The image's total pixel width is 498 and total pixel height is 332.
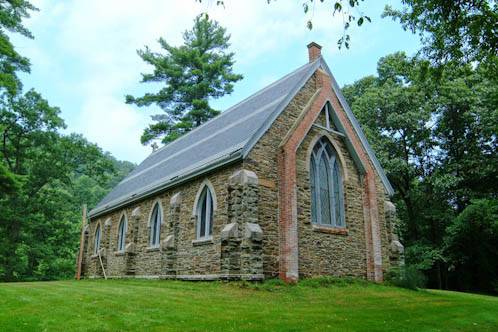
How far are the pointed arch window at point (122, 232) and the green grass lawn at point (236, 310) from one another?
9.28 metres

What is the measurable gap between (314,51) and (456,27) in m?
8.19

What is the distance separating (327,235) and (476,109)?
15.7m

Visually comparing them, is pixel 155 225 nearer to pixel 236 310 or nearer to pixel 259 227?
pixel 259 227

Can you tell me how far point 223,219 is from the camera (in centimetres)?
1398

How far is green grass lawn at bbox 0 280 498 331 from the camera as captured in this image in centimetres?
744

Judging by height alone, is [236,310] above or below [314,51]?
below

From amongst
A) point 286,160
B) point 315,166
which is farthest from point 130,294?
point 315,166

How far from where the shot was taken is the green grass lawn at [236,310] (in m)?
7.44

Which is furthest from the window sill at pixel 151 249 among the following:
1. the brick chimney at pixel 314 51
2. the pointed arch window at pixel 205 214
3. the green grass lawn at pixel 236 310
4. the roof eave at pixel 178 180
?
the brick chimney at pixel 314 51

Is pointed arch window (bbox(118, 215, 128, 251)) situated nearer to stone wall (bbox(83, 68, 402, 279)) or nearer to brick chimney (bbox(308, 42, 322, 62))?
stone wall (bbox(83, 68, 402, 279))

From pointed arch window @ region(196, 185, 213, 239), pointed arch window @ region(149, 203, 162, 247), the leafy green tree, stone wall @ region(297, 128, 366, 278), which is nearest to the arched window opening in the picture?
pointed arch window @ region(149, 203, 162, 247)

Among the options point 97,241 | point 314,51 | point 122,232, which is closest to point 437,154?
point 314,51

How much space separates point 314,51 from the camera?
60.0 feet

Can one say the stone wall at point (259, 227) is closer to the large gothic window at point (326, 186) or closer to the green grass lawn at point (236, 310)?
the large gothic window at point (326, 186)
